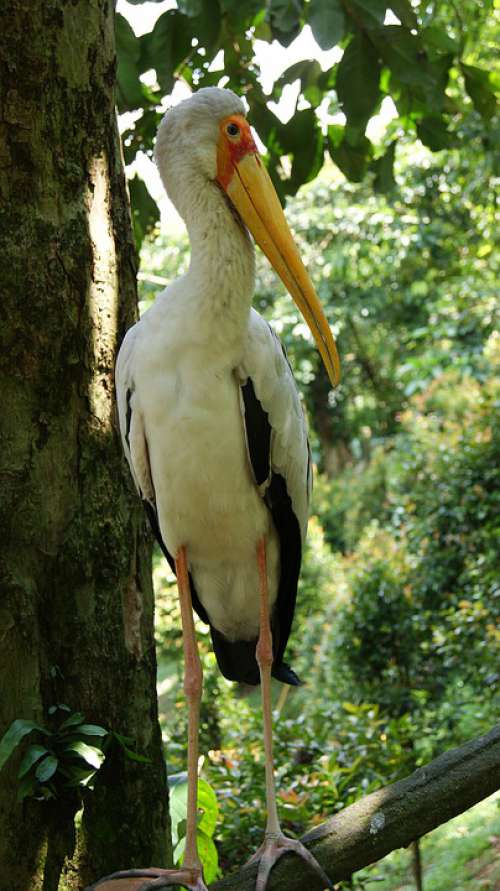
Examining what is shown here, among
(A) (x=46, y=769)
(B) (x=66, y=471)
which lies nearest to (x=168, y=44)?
(B) (x=66, y=471)

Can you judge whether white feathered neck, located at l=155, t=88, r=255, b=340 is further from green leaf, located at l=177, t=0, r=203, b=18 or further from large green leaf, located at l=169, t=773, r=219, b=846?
large green leaf, located at l=169, t=773, r=219, b=846

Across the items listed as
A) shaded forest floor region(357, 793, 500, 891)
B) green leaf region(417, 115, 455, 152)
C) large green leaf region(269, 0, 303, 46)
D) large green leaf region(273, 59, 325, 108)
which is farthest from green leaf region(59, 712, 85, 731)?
shaded forest floor region(357, 793, 500, 891)

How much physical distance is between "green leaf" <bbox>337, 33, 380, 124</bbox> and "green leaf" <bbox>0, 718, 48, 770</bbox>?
2.01m

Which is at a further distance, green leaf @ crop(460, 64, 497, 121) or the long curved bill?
green leaf @ crop(460, 64, 497, 121)

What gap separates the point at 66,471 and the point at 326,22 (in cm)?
136

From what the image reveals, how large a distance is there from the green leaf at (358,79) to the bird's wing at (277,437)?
38.8 inches

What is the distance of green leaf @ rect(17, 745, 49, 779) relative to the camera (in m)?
2.04

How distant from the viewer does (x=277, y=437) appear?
7.69 ft

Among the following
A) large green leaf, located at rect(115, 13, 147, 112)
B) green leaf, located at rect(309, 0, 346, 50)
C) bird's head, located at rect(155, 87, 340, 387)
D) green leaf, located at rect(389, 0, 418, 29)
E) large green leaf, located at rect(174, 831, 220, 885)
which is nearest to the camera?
bird's head, located at rect(155, 87, 340, 387)

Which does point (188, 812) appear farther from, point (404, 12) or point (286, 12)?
point (404, 12)

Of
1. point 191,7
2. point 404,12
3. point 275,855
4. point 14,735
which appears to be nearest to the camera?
point 14,735

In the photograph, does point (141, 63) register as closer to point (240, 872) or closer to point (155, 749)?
point (155, 749)

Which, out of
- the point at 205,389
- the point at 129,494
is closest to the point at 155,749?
the point at 129,494

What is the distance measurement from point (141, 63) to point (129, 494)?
1525 mm
